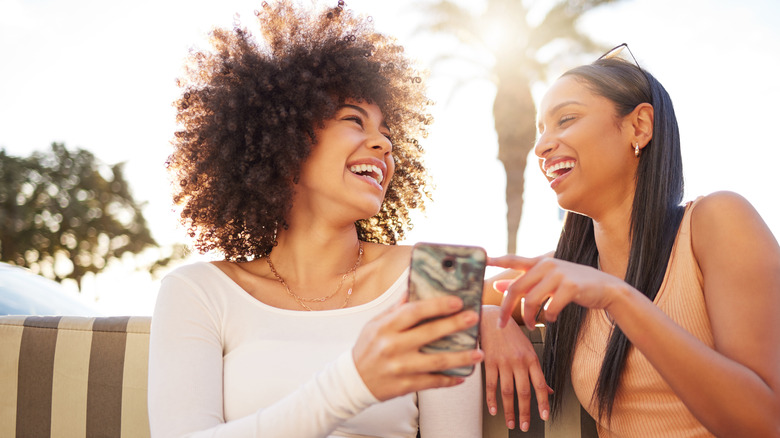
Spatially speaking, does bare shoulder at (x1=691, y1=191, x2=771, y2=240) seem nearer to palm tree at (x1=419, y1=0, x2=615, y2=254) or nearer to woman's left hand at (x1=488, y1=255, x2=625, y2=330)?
woman's left hand at (x1=488, y1=255, x2=625, y2=330)

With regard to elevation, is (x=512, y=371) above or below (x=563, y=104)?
below

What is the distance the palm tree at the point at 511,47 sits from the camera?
13.6 m

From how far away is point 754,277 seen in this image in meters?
1.97

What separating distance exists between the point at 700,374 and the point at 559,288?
0.53 m

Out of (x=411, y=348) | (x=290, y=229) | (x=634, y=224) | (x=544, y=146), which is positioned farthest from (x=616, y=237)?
(x=411, y=348)

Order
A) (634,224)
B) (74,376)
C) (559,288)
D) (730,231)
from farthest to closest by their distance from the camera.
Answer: (74,376) → (634,224) → (730,231) → (559,288)

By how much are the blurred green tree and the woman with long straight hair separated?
20.1 meters

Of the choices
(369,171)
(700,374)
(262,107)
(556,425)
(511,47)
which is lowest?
(556,425)

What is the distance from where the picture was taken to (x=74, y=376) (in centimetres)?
277

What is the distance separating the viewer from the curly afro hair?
9.07 ft

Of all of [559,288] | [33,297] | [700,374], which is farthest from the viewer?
[33,297]

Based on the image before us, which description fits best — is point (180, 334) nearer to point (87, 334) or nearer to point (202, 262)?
point (202, 262)

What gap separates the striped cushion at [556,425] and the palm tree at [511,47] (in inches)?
454

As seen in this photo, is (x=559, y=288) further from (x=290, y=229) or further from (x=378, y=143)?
(x=290, y=229)
